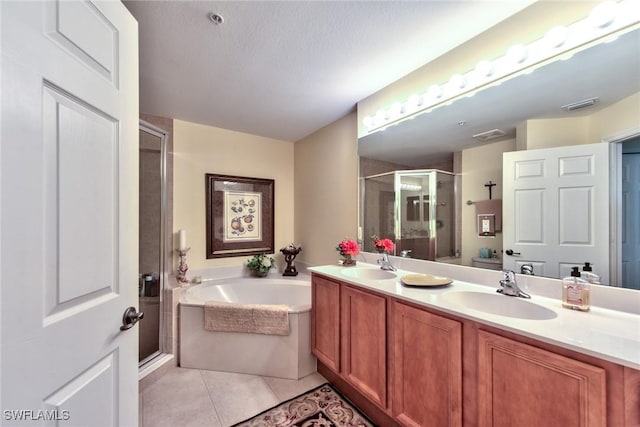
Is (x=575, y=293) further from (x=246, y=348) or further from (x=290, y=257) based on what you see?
(x=290, y=257)

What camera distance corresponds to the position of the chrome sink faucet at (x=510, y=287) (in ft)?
4.21

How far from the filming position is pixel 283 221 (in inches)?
138

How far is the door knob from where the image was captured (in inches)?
38.2

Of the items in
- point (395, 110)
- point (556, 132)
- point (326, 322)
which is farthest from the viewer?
point (395, 110)

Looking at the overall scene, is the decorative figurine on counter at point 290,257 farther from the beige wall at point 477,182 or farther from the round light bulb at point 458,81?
the round light bulb at point 458,81

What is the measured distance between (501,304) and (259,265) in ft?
8.00

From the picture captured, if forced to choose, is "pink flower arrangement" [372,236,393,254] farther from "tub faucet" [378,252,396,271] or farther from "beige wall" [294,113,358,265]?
"beige wall" [294,113,358,265]

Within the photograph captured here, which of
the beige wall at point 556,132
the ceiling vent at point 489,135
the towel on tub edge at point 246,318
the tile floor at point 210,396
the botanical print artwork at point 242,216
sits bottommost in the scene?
the tile floor at point 210,396

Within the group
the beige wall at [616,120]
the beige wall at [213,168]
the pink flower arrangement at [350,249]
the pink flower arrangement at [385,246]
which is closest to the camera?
the beige wall at [616,120]

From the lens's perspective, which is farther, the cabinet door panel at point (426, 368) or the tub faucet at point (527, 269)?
the tub faucet at point (527, 269)

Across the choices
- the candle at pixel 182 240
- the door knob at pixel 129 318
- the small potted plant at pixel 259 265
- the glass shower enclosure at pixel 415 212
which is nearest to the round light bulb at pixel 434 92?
the glass shower enclosure at pixel 415 212

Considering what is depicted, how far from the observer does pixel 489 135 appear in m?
1.53

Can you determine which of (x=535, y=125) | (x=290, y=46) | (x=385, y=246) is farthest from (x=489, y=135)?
(x=290, y=46)

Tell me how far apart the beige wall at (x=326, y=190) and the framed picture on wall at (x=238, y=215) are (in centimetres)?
40
